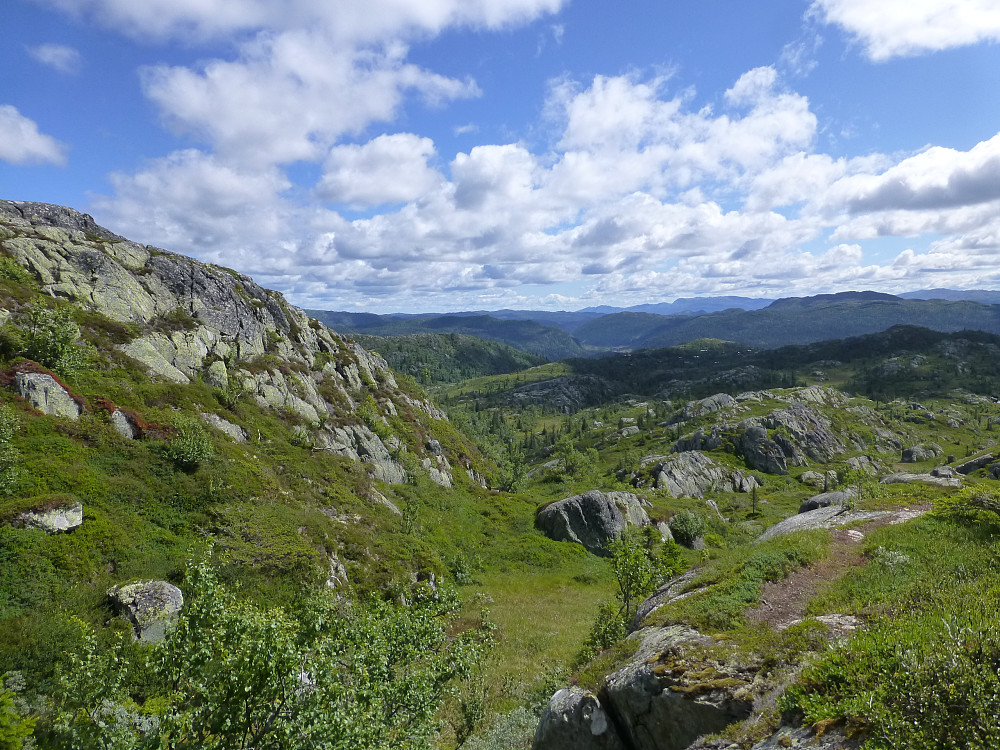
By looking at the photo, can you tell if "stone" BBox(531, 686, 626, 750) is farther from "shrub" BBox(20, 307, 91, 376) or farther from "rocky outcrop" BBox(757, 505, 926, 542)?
"shrub" BBox(20, 307, 91, 376)

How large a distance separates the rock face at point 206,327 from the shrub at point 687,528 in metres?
45.6

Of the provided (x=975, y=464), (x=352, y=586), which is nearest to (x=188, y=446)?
(x=352, y=586)

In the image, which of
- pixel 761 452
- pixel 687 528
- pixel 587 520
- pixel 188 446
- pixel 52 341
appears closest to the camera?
pixel 188 446

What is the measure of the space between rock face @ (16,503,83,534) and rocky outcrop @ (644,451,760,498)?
127506mm

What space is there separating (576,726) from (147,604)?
77.9ft

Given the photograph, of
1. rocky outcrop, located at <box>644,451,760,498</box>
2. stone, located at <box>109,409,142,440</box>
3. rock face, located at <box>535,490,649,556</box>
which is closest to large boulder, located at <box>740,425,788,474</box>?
rocky outcrop, located at <box>644,451,760,498</box>

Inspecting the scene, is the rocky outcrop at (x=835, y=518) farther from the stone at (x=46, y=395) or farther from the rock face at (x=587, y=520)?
the stone at (x=46, y=395)

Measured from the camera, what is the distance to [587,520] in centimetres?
7462

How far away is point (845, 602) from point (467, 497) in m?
68.8

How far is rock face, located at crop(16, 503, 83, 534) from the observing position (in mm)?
24984

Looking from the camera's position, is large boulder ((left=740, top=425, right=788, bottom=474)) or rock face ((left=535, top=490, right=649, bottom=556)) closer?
rock face ((left=535, top=490, right=649, bottom=556))

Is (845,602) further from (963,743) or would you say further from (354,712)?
(354,712)

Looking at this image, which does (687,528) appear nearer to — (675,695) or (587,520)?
(587,520)

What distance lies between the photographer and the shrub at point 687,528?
8262 centimetres
